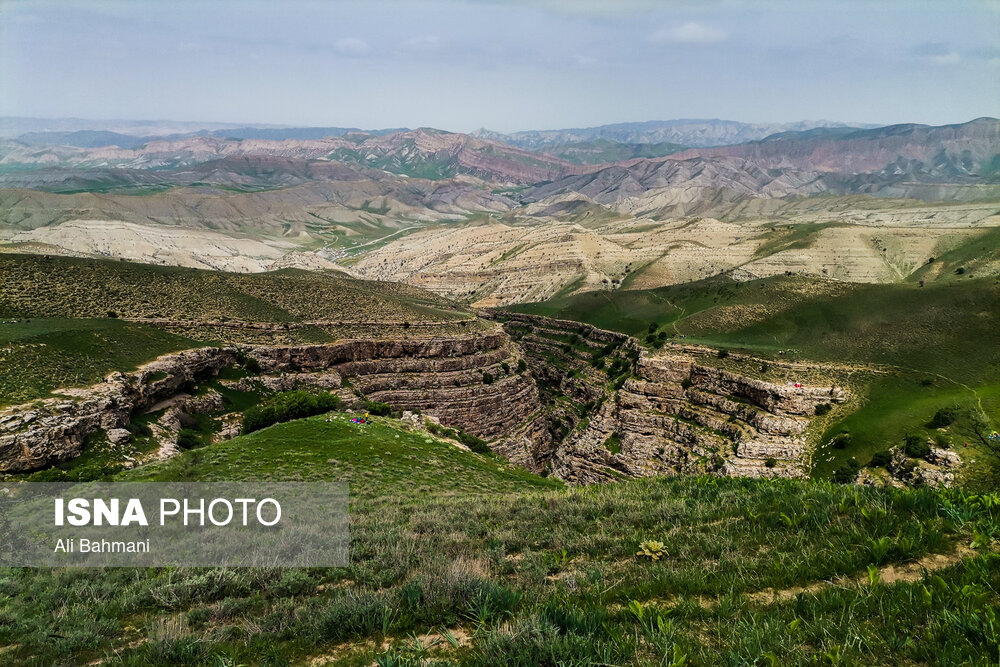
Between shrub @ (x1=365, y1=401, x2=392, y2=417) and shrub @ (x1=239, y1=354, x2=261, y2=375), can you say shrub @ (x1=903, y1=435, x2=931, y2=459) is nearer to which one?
shrub @ (x1=365, y1=401, x2=392, y2=417)

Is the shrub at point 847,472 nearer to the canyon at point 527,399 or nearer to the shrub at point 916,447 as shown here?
the canyon at point 527,399

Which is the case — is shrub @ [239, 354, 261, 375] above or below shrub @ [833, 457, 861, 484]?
above

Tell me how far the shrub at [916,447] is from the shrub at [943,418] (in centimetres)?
239

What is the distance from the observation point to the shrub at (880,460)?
41875 mm

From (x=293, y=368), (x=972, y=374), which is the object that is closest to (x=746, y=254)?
(x=972, y=374)

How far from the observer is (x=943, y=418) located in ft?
138

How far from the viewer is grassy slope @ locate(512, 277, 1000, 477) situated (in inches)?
1832

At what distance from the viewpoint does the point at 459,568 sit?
7.37m

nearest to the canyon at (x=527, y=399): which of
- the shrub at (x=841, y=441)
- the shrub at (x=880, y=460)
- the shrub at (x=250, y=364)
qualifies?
the shrub at (x=250, y=364)

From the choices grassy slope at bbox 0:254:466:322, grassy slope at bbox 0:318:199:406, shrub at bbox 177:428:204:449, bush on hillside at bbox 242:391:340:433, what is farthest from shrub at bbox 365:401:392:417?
grassy slope at bbox 0:254:466:322

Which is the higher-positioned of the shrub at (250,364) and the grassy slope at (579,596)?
the grassy slope at (579,596)

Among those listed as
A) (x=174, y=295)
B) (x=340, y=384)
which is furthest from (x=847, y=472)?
(x=174, y=295)

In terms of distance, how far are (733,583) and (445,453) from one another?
24.8 m

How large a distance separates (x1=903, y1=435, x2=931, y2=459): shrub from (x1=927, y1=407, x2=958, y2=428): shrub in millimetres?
2390
